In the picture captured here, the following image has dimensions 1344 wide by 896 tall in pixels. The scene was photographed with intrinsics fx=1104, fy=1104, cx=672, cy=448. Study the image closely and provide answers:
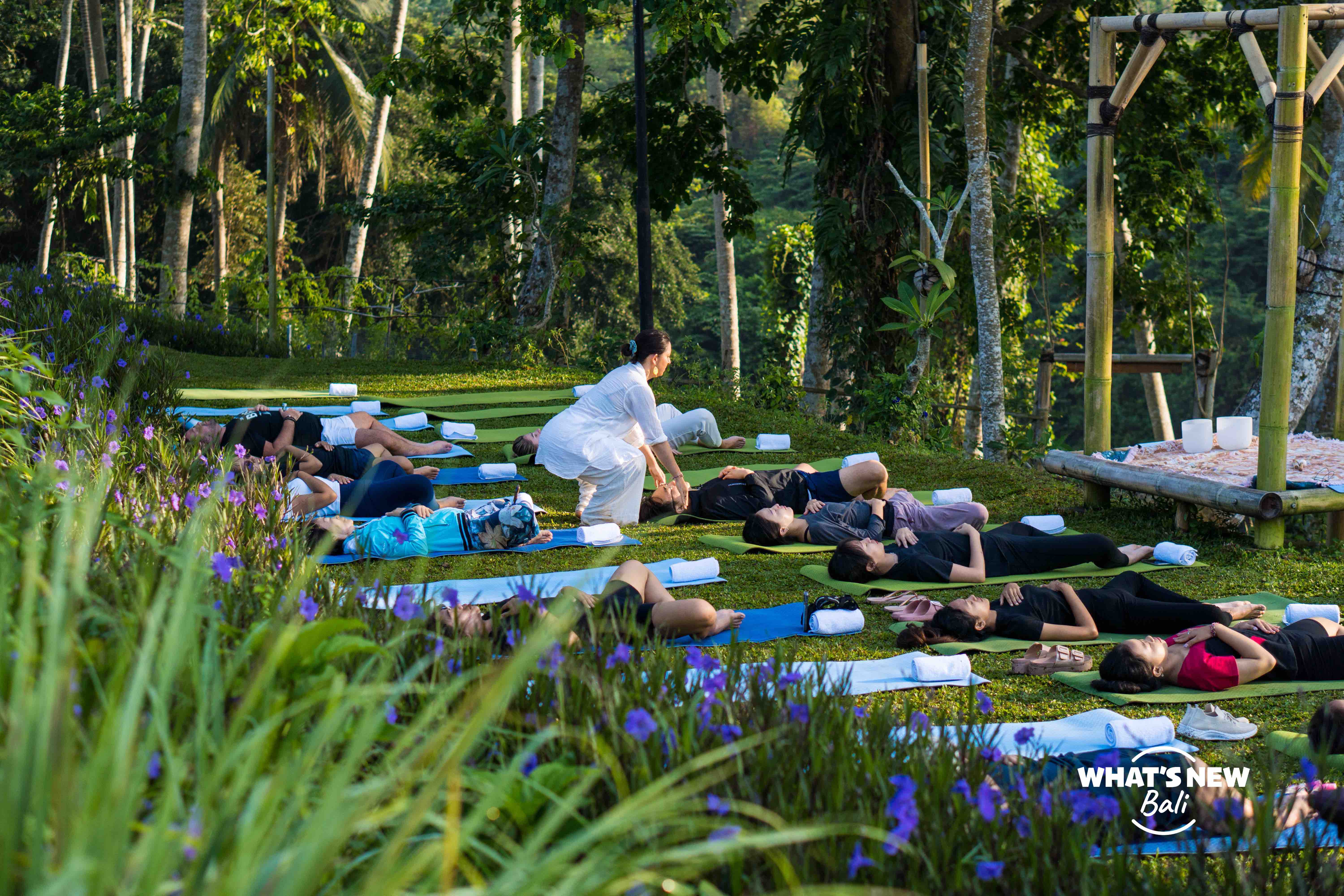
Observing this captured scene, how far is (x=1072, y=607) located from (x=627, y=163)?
957 cm

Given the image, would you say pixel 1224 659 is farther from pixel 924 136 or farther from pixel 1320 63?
pixel 924 136

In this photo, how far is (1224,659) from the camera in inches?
137

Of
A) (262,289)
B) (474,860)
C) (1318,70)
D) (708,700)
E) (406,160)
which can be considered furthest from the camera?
(406,160)

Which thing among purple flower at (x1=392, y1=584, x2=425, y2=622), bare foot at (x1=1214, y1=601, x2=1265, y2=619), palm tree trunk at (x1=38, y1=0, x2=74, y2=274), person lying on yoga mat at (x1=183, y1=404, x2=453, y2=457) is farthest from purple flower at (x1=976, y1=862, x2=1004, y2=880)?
palm tree trunk at (x1=38, y1=0, x2=74, y2=274)

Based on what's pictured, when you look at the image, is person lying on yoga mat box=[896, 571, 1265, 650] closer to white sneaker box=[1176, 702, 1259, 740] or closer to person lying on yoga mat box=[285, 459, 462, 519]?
white sneaker box=[1176, 702, 1259, 740]

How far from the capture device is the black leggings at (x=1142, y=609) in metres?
3.99

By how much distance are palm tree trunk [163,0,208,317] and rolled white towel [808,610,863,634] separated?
10937 mm

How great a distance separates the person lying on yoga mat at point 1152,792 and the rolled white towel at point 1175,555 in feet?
7.70

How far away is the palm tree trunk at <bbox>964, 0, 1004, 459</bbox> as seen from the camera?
28.5ft

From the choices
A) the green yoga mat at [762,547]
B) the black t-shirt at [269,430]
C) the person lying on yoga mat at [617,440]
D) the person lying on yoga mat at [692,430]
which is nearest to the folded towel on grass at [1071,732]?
the green yoga mat at [762,547]

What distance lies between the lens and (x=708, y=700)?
2.07 m

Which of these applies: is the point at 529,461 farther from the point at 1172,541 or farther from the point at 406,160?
the point at 406,160

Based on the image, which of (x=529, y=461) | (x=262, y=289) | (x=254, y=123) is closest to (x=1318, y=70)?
(x=529, y=461)

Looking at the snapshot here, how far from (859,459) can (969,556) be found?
143 cm
